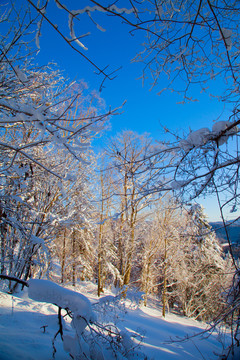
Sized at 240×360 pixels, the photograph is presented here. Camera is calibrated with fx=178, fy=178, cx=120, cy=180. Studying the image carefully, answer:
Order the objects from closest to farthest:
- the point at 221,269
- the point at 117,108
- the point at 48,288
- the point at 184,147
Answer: the point at 117,108 < the point at 48,288 < the point at 184,147 < the point at 221,269

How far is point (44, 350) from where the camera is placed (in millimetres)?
1875

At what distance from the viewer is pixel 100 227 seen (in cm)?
1104

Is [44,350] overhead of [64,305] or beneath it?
beneath

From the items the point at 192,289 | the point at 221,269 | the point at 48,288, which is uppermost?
the point at 48,288

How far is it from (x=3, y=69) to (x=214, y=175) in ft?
10.0

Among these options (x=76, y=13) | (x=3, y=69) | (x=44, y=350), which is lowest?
(x=44, y=350)

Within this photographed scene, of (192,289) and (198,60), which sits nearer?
(198,60)

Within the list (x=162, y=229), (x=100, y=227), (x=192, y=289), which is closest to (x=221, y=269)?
(x=192, y=289)

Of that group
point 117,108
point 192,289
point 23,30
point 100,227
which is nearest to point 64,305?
point 117,108

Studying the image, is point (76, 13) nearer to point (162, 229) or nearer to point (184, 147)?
point (184, 147)

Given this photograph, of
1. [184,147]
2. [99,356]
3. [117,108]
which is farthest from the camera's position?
[99,356]

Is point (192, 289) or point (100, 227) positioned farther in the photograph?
point (192, 289)

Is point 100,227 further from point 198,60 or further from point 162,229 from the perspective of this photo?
point 198,60

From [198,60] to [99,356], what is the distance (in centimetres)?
348
